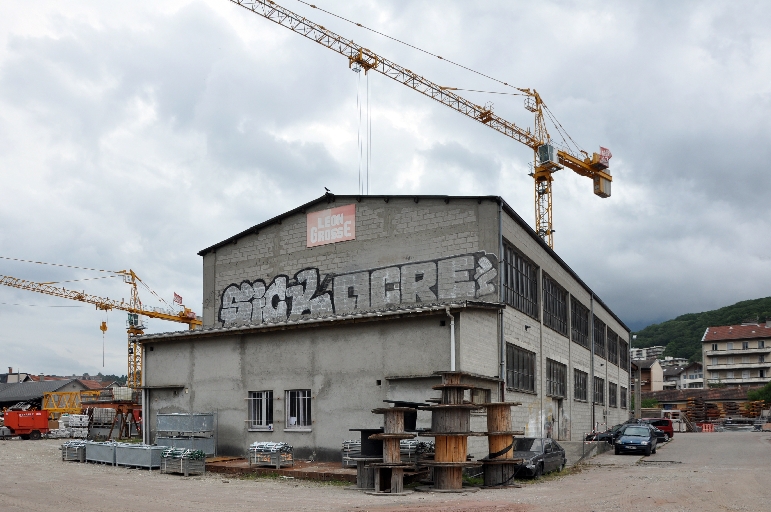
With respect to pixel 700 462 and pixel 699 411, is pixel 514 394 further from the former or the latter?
pixel 699 411

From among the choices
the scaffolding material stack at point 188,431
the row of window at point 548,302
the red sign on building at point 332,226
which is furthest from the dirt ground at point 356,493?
the red sign on building at point 332,226

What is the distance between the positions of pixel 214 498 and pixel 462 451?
6157mm

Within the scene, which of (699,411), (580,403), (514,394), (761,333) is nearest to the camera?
(514,394)

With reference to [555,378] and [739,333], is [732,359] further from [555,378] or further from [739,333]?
[555,378]

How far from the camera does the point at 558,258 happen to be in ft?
120

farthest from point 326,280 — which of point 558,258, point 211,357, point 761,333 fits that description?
point 761,333

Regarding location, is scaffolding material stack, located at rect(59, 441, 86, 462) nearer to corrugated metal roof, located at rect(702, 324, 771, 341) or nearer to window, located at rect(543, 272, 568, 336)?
window, located at rect(543, 272, 568, 336)

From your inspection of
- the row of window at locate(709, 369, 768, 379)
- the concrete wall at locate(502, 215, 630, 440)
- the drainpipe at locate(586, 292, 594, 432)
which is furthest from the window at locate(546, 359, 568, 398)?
the row of window at locate(709, 369, 768, 379)

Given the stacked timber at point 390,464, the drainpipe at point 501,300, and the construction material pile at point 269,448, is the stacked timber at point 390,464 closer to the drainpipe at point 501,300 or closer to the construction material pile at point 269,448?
the construction material pile at point 269,448

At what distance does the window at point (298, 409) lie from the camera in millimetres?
25516

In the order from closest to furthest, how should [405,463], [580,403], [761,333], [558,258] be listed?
[405,463] < [558,258] < [580,403] < [761,333]

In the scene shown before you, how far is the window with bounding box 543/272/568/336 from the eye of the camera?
113 ft

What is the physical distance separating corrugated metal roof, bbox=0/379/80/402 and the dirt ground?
66506mm

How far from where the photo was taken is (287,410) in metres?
26.0
